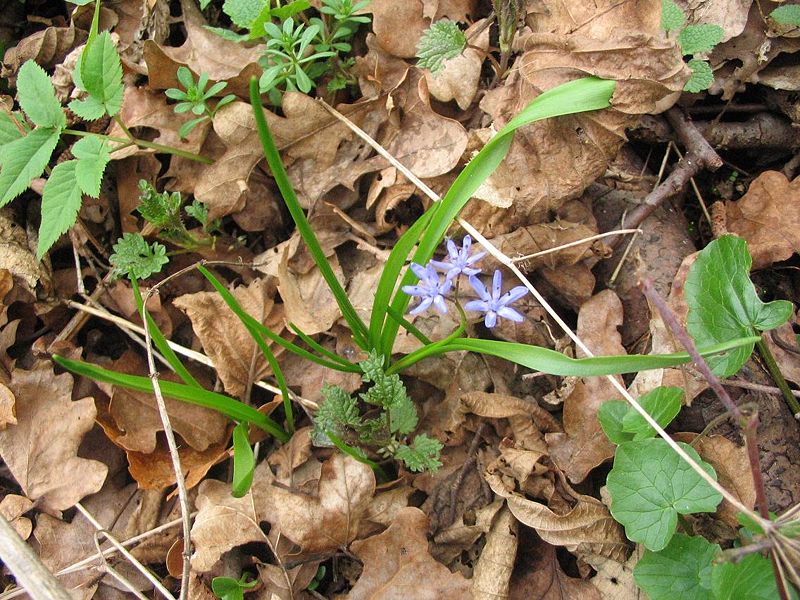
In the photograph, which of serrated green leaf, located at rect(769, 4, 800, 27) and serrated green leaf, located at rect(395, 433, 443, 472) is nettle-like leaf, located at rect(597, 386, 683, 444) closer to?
serrated green leaf, located at rect(395, 433, 443, 472)

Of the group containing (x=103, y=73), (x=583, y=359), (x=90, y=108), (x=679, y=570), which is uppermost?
(x=103, y=73)

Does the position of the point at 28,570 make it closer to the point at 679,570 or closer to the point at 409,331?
the point at 409,331

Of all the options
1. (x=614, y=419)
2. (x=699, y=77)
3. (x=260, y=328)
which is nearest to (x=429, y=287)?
(x=260, y=328)

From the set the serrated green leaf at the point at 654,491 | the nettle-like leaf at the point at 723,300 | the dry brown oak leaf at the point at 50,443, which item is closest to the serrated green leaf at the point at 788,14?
the nettle-like leaf at the point at 723,300

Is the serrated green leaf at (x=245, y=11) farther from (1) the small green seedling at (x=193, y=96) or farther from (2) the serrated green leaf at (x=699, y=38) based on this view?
(2) the serrated green leaf at (x=699, y=38)

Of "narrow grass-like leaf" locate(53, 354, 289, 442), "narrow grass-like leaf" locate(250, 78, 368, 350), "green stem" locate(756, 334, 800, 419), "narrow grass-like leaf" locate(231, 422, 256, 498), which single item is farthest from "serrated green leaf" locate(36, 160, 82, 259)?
"green stem" locate(756, 334, 800, 419)

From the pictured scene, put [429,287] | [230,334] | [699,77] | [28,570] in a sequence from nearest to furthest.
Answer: [28,570], [429,287], [699,77], [230,334]
